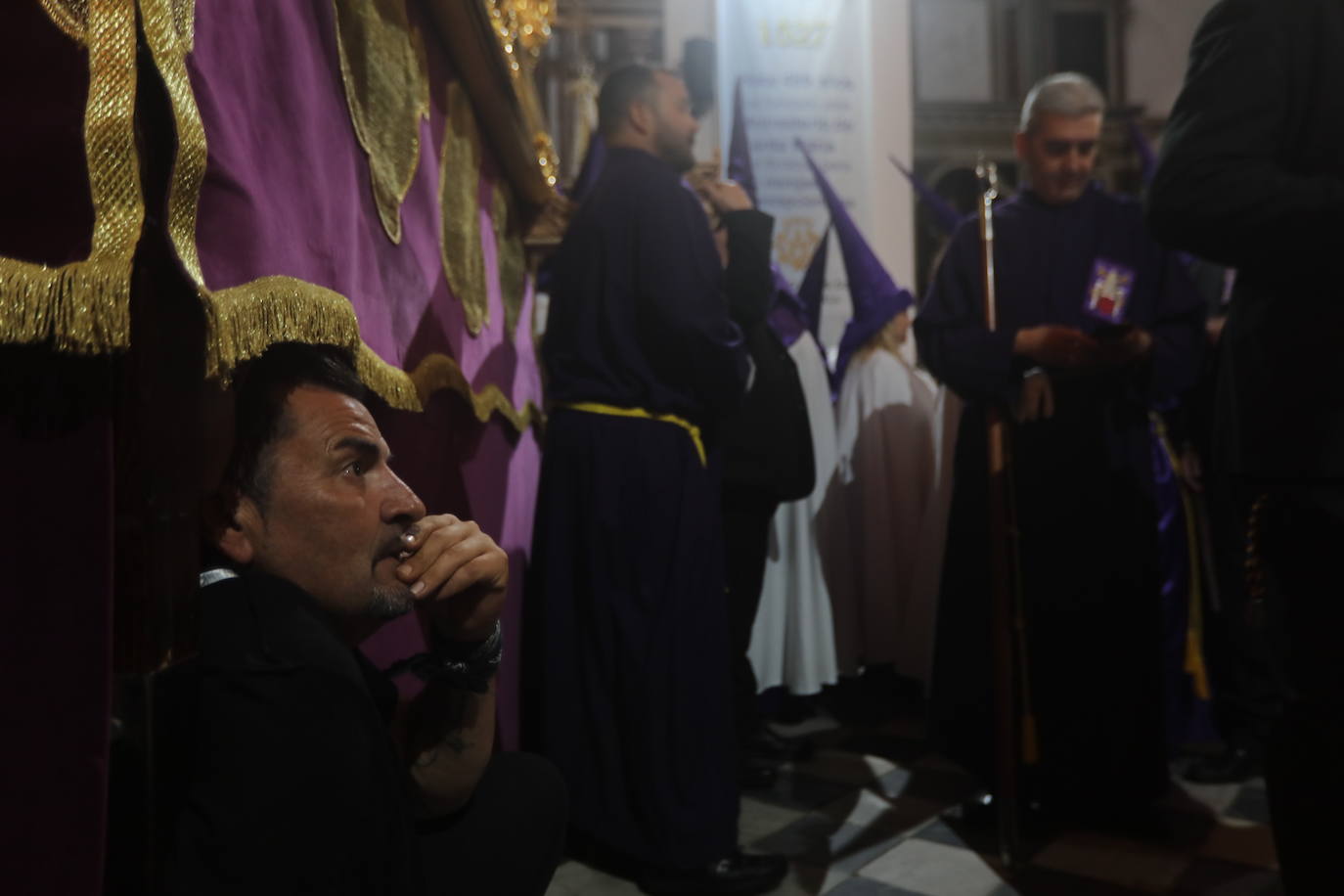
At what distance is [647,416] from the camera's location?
2.30 meters

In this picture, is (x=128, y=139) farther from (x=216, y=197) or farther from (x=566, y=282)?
(x=566, y=282)

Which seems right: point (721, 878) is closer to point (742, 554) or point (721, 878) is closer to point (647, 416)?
point (647, 416)

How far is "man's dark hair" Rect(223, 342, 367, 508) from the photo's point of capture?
91cm

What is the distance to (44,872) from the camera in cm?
71

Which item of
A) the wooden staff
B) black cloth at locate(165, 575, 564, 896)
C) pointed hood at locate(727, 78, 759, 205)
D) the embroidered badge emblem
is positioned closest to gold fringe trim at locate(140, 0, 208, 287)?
black cloth at locate(165, 575, 564, 896)

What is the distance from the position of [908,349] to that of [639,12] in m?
8.01

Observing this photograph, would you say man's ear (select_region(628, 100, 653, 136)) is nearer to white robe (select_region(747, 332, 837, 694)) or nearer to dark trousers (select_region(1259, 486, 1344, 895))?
white robe (select_region(747, 332, 837, 694))

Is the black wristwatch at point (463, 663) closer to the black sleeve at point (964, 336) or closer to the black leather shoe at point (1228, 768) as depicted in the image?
the black sleeve at point (964, 336)

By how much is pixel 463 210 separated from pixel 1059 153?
162cm

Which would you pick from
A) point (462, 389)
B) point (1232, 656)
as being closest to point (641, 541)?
point (462, 389)

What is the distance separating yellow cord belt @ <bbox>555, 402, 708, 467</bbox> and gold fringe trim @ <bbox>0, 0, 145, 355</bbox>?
158 centimetres

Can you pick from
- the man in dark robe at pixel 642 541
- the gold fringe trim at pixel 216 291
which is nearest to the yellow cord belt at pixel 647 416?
the man in dark robe at pixel 642 541

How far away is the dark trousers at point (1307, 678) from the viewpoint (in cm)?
129

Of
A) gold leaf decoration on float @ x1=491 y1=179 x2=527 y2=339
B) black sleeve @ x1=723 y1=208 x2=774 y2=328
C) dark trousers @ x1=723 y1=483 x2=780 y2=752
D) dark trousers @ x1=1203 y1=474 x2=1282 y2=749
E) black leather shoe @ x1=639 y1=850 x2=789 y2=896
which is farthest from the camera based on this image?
dark trousers @ x1=1203 y1=474 x2=1282 y2=749
